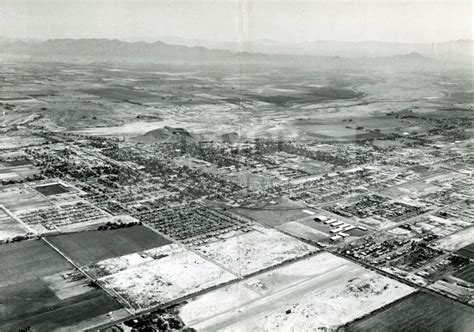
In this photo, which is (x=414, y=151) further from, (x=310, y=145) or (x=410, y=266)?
(x=410, y=266)

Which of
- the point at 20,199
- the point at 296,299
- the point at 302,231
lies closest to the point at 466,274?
A: the point at 302,231

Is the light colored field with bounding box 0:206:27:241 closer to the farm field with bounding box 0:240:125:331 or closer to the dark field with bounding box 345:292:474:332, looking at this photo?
the farm field with bounding box 0:240:125:331

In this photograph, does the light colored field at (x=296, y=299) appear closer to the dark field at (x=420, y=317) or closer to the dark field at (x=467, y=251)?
the dark field at (x=420, y=317)

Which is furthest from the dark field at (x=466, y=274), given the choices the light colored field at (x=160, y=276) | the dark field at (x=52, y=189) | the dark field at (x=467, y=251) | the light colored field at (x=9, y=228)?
the dark field at (x=52, y=189)

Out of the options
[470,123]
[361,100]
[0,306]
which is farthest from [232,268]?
[361,100]

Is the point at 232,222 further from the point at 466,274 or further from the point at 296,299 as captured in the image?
the point at 466,274
